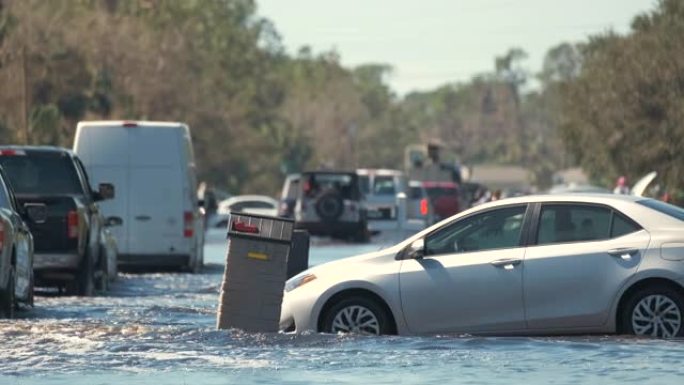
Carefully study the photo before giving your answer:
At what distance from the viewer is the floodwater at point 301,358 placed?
1480 centimetres

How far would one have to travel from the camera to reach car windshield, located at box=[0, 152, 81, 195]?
26.0 meters

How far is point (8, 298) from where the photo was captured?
20281 millimetres

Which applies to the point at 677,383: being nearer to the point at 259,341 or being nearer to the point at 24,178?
the point at 259,341

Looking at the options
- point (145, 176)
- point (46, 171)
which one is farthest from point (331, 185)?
point (46, 171)

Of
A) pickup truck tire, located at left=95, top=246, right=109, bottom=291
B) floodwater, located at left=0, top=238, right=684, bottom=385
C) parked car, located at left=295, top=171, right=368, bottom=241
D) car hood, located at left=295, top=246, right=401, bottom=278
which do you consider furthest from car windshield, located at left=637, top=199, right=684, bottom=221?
parked car, located at left=295, top=171, right=368, bottom=241

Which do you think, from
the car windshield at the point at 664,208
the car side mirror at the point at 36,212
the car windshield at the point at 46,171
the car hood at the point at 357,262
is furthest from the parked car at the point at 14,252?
the car windshield at the point at 664,208

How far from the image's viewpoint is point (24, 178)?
2591cm

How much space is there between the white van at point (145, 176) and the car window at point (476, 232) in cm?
1471

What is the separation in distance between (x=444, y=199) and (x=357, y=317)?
42520 mm

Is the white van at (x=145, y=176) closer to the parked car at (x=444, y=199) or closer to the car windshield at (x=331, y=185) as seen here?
the car windshield at (x=331, y=185)

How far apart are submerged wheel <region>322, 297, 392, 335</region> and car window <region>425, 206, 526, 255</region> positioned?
65 centimetres

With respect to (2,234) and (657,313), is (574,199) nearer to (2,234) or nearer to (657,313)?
(657,313)

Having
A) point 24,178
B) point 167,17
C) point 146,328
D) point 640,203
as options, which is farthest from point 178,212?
point 167,17

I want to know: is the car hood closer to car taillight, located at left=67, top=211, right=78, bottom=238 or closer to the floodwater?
the floodwater
